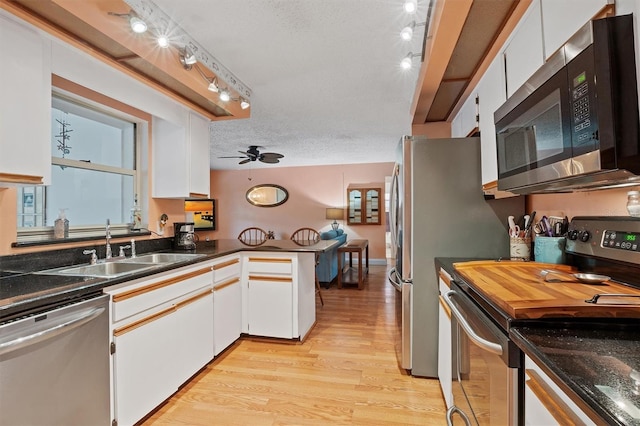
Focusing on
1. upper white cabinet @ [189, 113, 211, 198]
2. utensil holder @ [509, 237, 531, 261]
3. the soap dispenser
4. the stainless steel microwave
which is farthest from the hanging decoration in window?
utensil holder @ [509, 237, 531, 261]

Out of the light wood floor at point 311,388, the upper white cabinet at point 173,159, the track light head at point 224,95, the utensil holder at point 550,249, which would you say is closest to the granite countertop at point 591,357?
the utensil holder at point 550,249

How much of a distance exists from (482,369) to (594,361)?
0.50 metres

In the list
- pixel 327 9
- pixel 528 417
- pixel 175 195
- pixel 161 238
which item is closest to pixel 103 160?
pixel 175 195

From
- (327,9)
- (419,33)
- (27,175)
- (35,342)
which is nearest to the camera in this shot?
(35,342)

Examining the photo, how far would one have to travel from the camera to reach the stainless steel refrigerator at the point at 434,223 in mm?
2016

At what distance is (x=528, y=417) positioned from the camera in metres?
0.78

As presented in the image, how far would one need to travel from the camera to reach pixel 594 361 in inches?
25.9

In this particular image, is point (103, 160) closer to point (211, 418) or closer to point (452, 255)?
point (211, 418)

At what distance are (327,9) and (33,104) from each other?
1.60 m

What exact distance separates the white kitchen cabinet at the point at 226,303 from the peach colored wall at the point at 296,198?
4515 mm

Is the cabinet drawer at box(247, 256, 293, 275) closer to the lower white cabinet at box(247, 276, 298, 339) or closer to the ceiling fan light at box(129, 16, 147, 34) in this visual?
the lower white cabinet at box(247, 276, 298, 339)

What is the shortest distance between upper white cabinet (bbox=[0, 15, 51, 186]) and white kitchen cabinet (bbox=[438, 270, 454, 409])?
2226 mm

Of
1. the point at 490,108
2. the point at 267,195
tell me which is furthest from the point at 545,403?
the point at 267,195

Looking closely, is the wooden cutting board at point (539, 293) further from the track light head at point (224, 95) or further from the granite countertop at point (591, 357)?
the track light head at point (224, 95)
